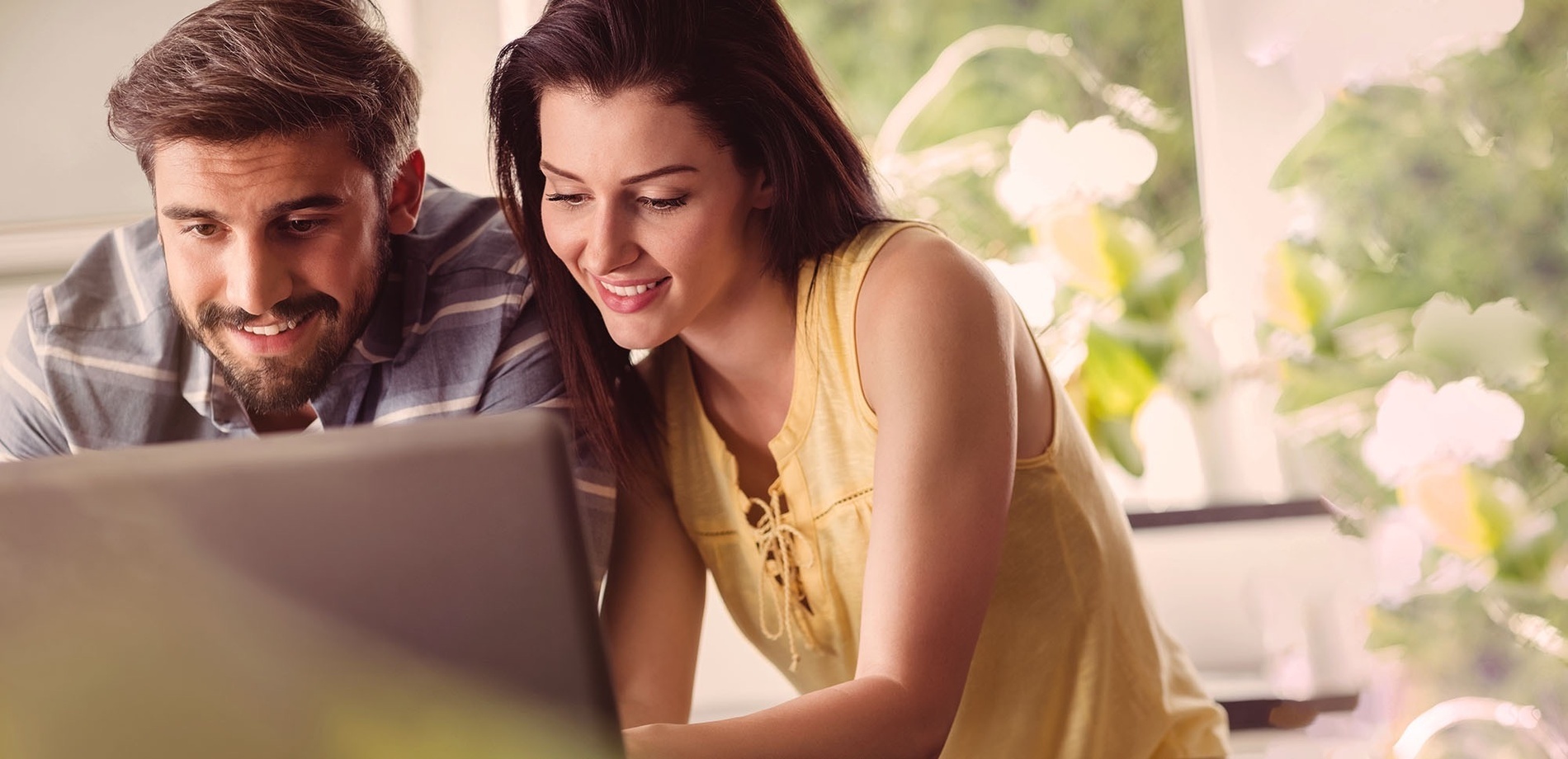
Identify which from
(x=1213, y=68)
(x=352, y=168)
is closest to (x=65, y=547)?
(x=352, y=168)

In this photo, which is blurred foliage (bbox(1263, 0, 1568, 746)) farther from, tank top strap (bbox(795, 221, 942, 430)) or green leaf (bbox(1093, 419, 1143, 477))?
tank top strap (bbox(795, 221, 942, 430))

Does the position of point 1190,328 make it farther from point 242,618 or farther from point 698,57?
point 242,618

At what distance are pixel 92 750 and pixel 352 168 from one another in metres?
0.87

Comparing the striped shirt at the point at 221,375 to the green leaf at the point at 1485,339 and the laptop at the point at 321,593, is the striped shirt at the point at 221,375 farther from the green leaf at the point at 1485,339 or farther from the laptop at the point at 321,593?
the green leaf at the point at 1485,339

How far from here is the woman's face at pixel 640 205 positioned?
3.67ft

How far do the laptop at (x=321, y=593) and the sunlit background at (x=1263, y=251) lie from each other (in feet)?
4.14

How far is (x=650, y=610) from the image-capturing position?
132cm

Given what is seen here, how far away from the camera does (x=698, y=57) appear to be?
1.15 metres

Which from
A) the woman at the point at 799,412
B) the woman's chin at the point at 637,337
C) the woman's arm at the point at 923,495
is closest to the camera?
the woman's arm at the point at 923,495

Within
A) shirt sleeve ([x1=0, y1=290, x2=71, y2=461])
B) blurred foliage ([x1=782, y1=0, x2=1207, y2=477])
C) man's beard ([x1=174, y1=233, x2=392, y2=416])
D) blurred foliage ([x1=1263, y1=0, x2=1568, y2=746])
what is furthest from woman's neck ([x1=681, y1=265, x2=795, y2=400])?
blurred foliage ([x1=1263, y1=0, x2=1568, y2=746])

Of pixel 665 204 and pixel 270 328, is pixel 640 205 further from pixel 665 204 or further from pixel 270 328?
pixel 270 328

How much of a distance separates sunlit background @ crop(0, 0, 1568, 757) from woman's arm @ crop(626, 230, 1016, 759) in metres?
0.61

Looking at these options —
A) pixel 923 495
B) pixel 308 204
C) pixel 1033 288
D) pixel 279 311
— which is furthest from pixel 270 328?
pixel 1033 288

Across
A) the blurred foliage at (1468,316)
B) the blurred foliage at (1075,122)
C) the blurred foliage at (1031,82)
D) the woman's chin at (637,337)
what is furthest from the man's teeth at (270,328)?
the blurred foliage at (1468,316)
